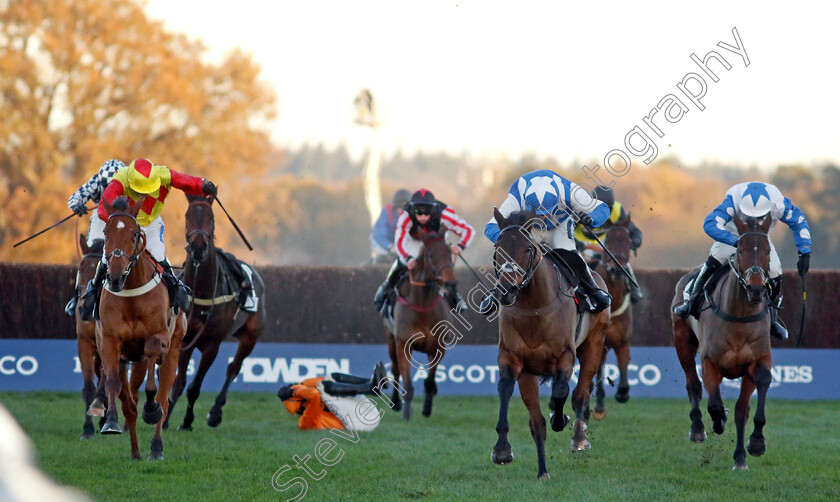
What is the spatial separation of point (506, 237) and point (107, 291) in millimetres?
2865

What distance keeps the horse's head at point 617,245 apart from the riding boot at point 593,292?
9.75 ft

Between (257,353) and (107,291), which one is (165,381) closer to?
(107,291)

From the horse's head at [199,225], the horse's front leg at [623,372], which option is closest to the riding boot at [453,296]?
the horse's front leg at [623,372]

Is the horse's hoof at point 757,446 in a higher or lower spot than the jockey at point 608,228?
lower

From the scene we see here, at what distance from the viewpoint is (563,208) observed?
6.80 m

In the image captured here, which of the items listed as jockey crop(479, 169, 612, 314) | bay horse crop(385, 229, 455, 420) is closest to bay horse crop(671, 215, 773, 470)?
jockey crop(479, 169, 612, 314)

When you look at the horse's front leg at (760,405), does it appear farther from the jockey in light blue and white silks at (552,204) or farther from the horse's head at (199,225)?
the horse's head at (199,225)

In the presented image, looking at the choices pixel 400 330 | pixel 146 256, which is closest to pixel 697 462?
pixel 400 330

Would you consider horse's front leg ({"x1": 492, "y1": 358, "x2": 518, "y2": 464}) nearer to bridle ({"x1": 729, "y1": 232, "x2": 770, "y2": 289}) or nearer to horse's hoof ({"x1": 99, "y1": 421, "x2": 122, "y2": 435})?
bridle ({"x1": 729, "y1": 232, "x2": 770, "y2": 289})

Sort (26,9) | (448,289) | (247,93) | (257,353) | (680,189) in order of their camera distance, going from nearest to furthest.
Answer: (448,289), (257,353), (26,9), (247,93), (680,189)

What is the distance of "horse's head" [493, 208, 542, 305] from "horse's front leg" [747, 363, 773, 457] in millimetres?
1957

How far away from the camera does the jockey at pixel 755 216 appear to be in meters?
6.73

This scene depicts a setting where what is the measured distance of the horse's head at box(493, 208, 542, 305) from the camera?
5.69m

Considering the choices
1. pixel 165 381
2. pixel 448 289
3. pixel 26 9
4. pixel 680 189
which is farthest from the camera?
pixel 680 189
